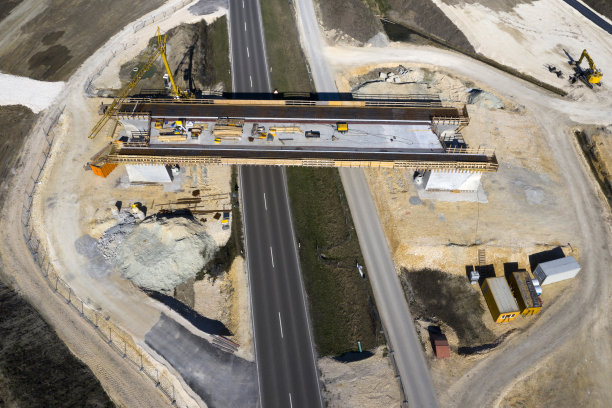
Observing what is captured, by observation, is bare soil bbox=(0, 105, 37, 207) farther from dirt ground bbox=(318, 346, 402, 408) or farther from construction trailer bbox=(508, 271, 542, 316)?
construction trailer bbox=(508, 271, 542, 316)

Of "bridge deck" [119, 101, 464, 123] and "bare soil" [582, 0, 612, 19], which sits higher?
"bridge deck" [119, 101, 464, 123]

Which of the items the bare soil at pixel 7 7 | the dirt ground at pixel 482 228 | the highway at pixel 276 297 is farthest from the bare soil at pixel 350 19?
the bare soil at pixel 7 7

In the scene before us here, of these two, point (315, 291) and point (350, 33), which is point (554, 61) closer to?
point (350, 33)

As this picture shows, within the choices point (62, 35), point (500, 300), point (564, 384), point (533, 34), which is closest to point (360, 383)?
point (500, 300)

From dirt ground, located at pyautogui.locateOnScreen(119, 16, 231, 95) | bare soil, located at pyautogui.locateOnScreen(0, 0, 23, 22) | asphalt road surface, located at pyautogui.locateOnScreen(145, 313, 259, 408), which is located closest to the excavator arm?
dirt ground, located at pyautogui.locateOnScreen(119, 16, 231, 95)

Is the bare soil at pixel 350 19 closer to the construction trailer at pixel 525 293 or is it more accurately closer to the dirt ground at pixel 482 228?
the dirt ground at pixel 482 228

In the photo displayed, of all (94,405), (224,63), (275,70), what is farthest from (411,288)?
(224,63)

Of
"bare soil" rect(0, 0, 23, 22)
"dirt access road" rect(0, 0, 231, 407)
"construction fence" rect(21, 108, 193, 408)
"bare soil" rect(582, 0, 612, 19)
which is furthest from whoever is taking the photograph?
"bare soil" rect(582, 0, 612, 19)
